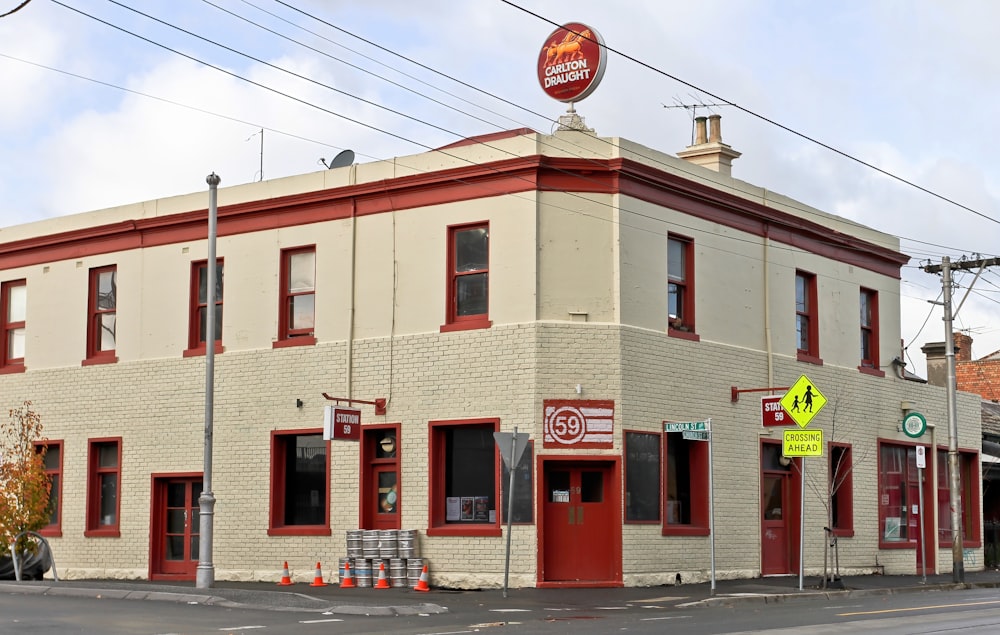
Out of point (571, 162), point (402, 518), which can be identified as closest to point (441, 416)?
point (402, 518)

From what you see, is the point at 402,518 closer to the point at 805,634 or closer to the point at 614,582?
the point at 614,582

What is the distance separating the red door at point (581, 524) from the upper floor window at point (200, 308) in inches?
316

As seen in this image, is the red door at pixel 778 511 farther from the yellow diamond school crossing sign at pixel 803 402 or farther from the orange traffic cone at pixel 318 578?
the orange traffic cone at pixel 318 578

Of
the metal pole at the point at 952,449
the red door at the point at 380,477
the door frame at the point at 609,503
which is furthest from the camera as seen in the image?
the metal pole at the point at 952,449

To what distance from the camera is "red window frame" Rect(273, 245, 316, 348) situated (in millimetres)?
26828

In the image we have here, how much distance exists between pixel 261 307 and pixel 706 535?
961 centimetres

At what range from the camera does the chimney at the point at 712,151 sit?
96.2 feet

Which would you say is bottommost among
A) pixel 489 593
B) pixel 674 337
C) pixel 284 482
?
pixel 489 593

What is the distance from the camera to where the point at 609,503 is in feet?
79.3

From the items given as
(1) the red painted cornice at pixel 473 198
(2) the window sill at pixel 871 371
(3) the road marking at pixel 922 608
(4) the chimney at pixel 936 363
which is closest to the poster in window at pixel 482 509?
(1) the red painted cornice at pixel 473 198

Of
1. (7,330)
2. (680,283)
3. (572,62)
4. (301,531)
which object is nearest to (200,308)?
(301,531)

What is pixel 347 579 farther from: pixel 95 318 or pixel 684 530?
pixel 95 318

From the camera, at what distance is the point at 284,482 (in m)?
26.7

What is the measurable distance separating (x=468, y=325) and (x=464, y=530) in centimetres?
359
